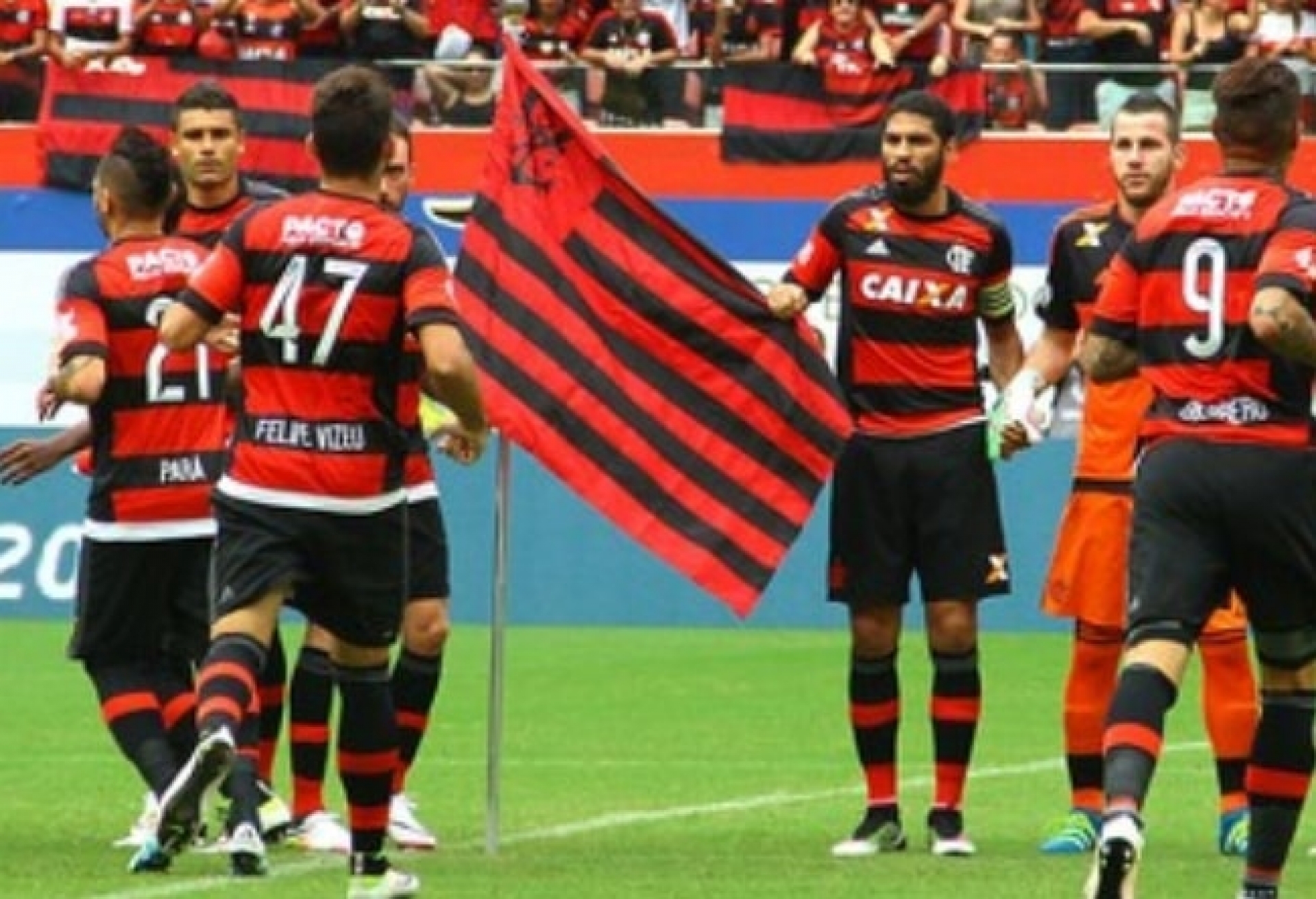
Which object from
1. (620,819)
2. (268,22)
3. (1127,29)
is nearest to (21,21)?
(268,22)

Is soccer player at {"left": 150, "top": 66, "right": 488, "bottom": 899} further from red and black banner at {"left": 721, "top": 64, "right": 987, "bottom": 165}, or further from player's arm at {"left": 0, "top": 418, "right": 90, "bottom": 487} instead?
red and black banner at {"left": 721, "top": 64, "right": 987, "bottom": 165}

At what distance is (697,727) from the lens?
1756 cm

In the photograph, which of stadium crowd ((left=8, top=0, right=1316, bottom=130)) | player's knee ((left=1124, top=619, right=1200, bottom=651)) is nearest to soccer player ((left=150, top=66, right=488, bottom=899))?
player's knee ((left=1124, top=619, right=1200, bottom=651))

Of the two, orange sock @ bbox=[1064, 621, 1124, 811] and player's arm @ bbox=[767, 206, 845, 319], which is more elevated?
player's arm @ bbox=[767, 206, 845, 319]

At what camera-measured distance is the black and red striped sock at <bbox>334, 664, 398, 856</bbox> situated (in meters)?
10.6

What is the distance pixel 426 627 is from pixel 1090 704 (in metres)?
2.25

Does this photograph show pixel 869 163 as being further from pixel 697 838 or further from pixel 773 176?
pixel 697 838

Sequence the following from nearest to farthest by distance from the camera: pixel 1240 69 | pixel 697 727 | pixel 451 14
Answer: pixel 1240 69, pixel 697 727, pixel 451 14

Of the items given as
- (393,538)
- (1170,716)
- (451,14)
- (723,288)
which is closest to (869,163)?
(451,14)

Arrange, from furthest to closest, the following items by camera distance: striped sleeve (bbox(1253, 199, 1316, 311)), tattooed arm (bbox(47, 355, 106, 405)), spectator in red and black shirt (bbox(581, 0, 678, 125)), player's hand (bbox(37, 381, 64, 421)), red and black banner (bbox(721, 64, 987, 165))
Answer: spectator in red and black shirt (bbox(581, 0, 678, 125))
red and black banner (bbox(721, 64, 987, 165))
player's hand (bbox(37, 381, 64, 421))
tattooed arm (bbox(47, 355, 106, 405))
striped sleeve (bbox(1253, 199, 1316, 311))

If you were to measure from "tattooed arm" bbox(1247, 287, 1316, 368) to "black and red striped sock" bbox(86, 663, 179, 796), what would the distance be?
4053mm

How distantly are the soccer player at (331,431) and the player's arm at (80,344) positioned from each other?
1274 mm

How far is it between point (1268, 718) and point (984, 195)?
13662mm

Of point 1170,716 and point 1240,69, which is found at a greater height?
point 1240,69
